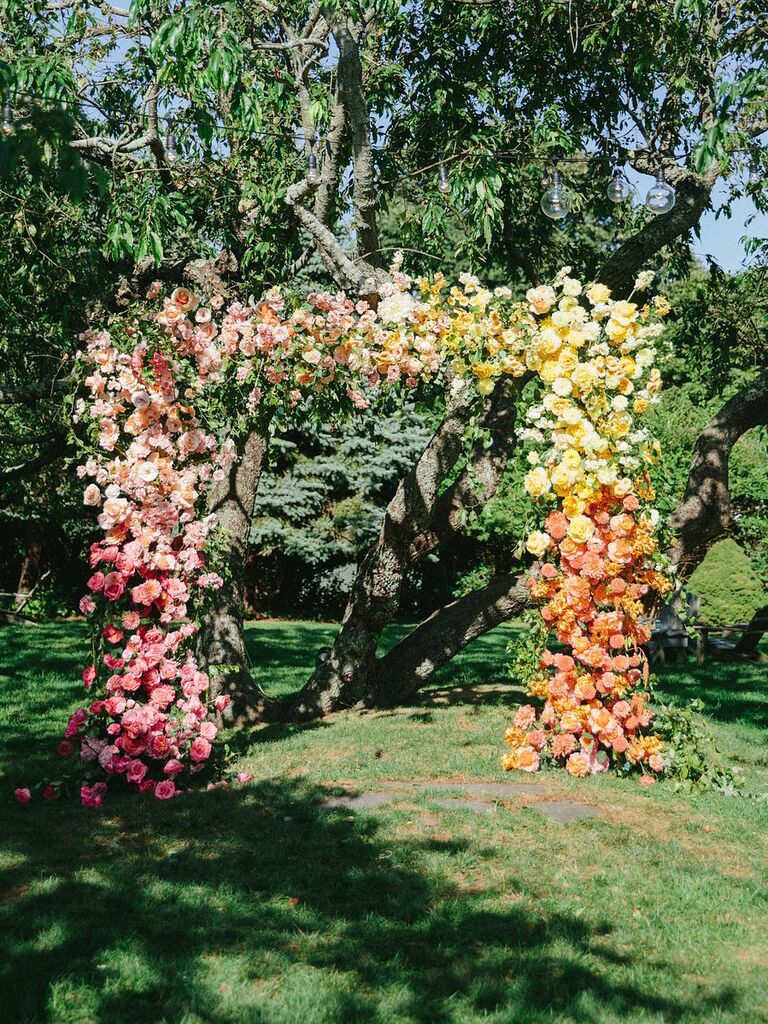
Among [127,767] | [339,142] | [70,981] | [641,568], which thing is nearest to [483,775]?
[641,568]

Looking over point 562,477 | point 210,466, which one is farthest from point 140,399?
point 562,477

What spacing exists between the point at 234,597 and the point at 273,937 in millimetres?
4037

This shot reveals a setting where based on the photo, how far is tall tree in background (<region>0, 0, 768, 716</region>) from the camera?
646 centimetres

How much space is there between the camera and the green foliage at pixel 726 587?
12695mm

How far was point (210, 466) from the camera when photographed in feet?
18.0

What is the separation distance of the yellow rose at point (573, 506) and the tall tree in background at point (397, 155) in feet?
2.89

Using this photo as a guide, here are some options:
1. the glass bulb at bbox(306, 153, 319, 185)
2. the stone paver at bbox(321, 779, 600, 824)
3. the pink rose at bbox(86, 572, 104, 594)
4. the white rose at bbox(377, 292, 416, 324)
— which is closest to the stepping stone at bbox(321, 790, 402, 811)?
the stone paver at bbox(321, 779, 600, 824)

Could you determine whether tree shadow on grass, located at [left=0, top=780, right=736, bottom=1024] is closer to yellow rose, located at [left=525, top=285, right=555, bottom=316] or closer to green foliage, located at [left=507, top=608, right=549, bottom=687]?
green foliage, located at [left=507, top=608, right=549, bottom=687]

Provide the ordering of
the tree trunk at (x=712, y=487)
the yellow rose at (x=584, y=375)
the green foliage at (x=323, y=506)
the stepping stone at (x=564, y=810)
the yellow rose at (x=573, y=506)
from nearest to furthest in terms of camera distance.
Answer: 1. the stepping stone at (x=564, y=810)
2. the yellow rose at (x=584, y=375)
3. the yellow rose at (x=573, y=506)
4. the tree trunk at (x=712, y=487)
5. the green foliage at (x=323, y=506)

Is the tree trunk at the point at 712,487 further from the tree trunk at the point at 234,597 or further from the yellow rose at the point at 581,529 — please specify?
the tree trunk at the point at 234,597

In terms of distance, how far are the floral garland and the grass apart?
399mm

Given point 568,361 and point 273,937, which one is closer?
point 273,937

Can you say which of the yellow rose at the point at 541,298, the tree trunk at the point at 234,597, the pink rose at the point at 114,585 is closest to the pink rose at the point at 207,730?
the pink rose at the point at 114,585

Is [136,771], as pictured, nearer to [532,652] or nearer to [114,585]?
[114,585]
